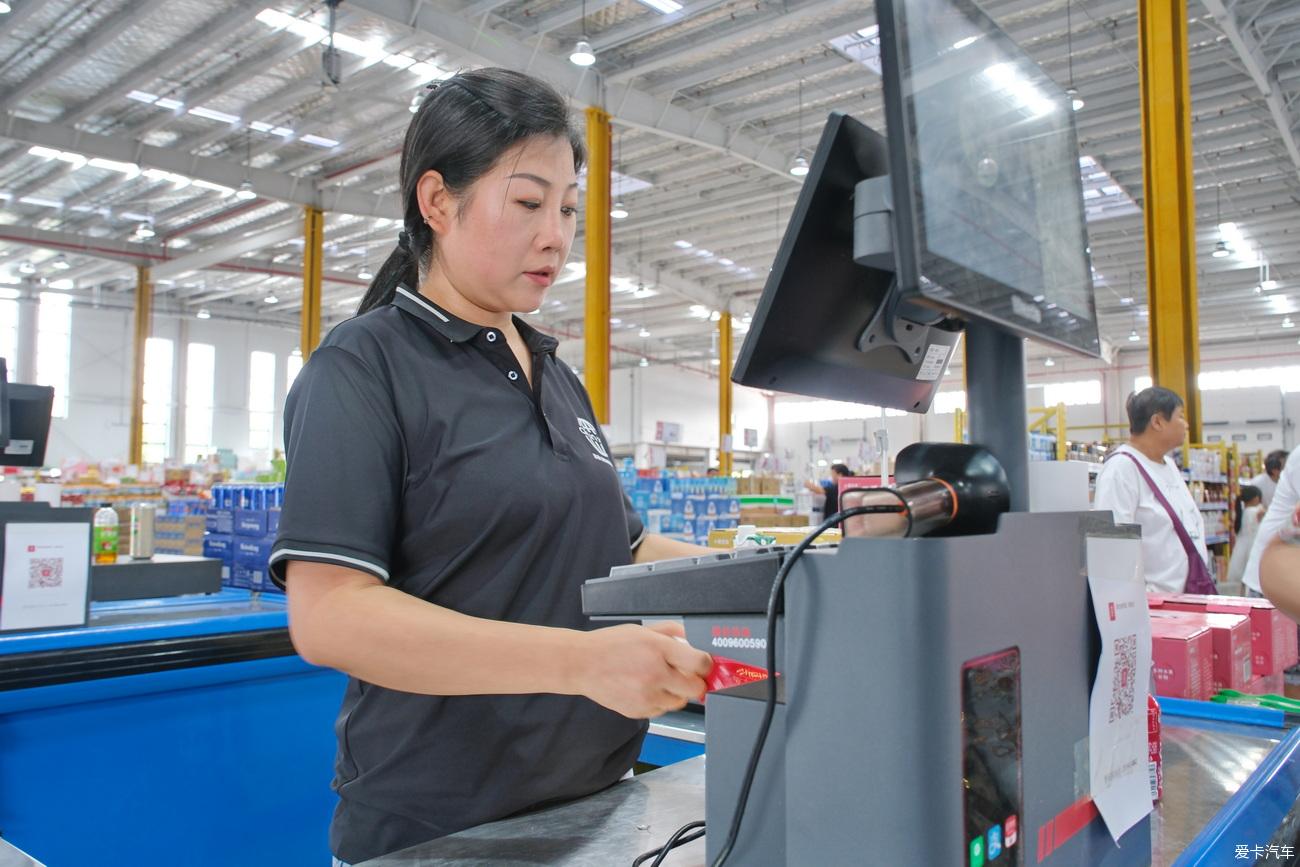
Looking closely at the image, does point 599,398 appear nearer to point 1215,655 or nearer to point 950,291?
point 1215,655

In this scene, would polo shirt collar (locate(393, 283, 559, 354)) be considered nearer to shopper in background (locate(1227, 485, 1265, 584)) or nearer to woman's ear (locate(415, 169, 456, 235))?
woman's ear (locate(415, 169, 456, 235))

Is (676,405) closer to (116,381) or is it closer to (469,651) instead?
(116,381)

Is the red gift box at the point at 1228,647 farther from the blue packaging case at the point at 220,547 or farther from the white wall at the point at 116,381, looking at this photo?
the white wall at the point at 116,381

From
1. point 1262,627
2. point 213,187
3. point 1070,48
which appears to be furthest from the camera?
point 213,187

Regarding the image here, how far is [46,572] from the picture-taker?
234cm

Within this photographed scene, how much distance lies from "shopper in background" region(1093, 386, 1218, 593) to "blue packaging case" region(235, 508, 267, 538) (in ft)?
10.7

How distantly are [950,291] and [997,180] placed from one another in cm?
18

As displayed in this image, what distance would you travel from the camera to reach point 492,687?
2.55 ft

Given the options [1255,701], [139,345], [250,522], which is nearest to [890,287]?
[1255,701]

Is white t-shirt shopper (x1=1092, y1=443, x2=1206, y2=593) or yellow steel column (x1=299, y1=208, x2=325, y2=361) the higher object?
yellow steel column (x1=299, y1=208, x2=325, y2=361)

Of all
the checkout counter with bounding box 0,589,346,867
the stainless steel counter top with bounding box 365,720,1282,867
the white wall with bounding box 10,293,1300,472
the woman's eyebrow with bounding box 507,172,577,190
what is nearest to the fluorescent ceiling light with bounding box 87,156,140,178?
the white wall with bounding box 10,293,1300,472

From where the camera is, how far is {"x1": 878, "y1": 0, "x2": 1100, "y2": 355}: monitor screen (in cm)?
60

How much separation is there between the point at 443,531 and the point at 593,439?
0.98 ft

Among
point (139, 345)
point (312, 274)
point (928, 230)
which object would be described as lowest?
point (928, 230)
